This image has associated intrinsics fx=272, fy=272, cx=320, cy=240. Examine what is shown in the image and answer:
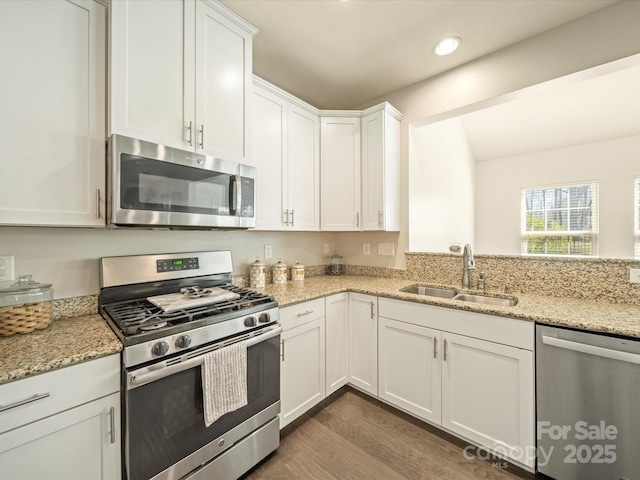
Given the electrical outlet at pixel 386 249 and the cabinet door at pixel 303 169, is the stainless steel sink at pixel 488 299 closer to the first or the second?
the electrical outlet at pixel 386 249

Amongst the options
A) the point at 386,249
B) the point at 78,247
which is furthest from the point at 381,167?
the point at 78,247

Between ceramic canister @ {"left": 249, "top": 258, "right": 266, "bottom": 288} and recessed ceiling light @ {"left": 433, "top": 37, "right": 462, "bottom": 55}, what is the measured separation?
2114mm

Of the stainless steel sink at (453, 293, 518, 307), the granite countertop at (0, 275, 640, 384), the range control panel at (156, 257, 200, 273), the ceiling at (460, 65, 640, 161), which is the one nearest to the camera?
the granite countertop at (0, 275, 640, 384)

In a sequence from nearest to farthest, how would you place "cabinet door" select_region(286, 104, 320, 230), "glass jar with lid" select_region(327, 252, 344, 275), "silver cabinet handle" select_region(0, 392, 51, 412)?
"silver cabinet handle" select_region(0, 392, 51, 412), "cabinet door" select_region(286, 104, 320, 230), "glass jar with lid" select_region(327, 252, 344, 275)

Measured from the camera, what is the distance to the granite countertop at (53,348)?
34.6 inches

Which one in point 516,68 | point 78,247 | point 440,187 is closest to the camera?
point 78,247

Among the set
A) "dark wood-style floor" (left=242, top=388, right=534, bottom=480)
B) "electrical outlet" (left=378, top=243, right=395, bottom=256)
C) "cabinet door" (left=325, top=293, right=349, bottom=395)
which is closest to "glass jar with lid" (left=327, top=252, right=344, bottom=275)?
"electrical outlet" (left=378, top=243, right=395, bottom=256)

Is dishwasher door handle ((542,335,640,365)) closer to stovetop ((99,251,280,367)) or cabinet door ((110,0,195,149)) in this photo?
stovetop ((99,251,280,367))

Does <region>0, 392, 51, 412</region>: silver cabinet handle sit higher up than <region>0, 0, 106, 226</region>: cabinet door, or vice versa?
<region>0, 0, 106, 226</region>: cabinet door

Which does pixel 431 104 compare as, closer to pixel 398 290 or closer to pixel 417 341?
pixel 398 290

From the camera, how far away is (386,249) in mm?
2703

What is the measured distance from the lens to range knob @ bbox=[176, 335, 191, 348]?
1170 mm

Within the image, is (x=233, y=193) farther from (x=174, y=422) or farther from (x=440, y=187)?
(x=440, y=187)

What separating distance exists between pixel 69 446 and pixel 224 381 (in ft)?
1.81
